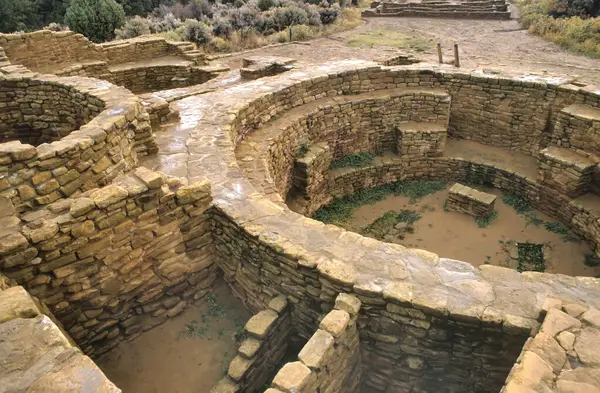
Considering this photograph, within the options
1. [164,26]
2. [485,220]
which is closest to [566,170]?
[485,220]

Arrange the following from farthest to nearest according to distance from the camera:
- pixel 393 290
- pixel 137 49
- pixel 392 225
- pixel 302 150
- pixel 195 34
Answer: pixel 195 34 → pixel 137 49 → pixel 302 150 → pixel 392 225 → pixel 393 290

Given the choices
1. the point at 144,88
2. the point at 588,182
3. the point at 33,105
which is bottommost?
the point at 588,182

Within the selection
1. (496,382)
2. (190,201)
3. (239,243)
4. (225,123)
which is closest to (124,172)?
(190,201)

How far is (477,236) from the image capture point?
30.1ft

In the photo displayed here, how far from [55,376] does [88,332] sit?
2.18 m

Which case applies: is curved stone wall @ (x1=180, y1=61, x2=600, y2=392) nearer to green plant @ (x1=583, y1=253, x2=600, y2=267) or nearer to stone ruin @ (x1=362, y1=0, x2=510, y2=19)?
green plant @ (x1=583, y1=253, x2=600, y2=267)

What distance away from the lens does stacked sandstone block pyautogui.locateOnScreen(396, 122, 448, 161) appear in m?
10.9

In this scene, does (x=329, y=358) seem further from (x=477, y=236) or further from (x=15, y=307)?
(x=477, y=236)

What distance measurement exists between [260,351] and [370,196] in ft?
21.5

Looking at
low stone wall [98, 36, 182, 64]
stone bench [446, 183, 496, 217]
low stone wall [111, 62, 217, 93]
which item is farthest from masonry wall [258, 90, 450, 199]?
low stone wall [98, 36, 182, 64]

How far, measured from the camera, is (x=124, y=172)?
6.14 m

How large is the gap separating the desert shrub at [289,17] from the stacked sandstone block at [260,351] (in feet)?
65.2

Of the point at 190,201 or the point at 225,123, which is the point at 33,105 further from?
the point at 190,201

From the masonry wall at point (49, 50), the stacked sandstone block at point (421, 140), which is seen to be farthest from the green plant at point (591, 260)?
the masonry wall at point (49, 50)
